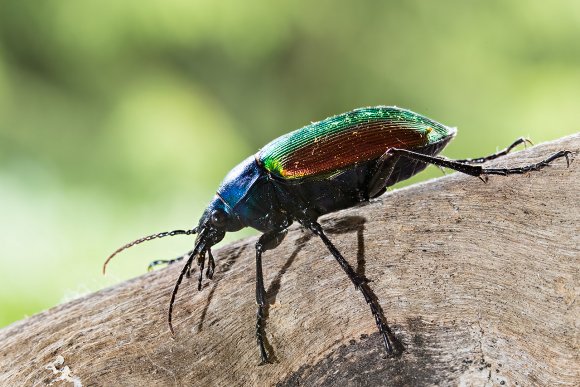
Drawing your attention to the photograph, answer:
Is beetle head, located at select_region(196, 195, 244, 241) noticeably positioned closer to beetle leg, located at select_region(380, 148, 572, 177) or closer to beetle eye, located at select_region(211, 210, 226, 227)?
beetle eye, located at select_region(211, 210, 226, 227)

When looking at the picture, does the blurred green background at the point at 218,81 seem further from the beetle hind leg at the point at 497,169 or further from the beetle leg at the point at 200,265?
the beetle hind leg at the point at 497,169

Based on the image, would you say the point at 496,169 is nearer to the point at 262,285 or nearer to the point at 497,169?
the point at 497,169

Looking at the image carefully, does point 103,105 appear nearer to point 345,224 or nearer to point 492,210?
point 345,224

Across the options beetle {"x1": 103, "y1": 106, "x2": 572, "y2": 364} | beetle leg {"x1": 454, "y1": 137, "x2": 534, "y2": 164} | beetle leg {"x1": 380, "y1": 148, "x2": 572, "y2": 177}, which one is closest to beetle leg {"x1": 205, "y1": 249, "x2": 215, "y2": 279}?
beetle {"x1": 103, "y1": 106, "x2": 572, "y2": 364}

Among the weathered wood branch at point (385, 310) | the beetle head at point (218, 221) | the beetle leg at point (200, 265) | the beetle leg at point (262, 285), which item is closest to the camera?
the weathered wood branch at point (385, 310)

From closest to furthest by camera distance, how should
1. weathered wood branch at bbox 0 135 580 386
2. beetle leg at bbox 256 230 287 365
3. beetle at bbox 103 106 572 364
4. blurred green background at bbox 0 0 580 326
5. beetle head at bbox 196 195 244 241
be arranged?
1. weathered wood branch at bbox 0 135 580 386
2. beetle leg at bbox 256 230 287 365
3. beetle at bbox 103 106 572 364
4. beetle head at bbox 196 195 244 241
5. blurred green background at bbox 0 0 580 326

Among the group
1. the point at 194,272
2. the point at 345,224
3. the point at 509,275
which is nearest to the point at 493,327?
the point at 509,275

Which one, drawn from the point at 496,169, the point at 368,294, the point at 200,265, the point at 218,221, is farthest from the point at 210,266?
the point at 496,169

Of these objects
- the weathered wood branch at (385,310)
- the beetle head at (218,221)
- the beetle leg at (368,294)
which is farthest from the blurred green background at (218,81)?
the beetle leg at (368,294)

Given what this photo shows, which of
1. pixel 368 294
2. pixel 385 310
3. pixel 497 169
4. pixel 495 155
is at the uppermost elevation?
pixel 495 155
